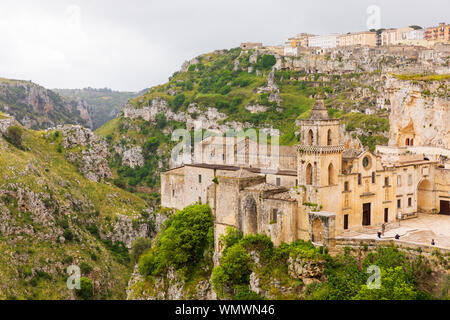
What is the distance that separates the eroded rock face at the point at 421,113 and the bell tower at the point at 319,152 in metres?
19.0

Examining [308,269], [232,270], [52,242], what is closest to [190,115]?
[52,242]

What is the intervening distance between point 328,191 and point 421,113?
24025 mm

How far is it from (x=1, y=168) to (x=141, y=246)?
74.7 feet

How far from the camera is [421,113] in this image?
197ft

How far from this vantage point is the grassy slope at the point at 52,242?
64.8 m

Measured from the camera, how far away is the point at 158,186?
389ft

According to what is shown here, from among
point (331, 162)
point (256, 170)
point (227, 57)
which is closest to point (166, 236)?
point (256, 170)

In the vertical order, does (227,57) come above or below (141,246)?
above

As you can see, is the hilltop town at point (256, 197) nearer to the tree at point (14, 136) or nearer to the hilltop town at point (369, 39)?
the tree at point (14, 136)

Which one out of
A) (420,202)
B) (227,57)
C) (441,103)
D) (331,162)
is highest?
(227,57)

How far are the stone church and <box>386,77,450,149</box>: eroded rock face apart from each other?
4456 mm

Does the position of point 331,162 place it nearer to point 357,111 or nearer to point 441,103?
point 441,103

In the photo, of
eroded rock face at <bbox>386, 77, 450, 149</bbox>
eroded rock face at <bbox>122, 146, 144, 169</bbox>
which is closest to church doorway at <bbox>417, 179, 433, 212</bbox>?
eroded rock face at <bbox>386, 77, 450, 149</bbox>
